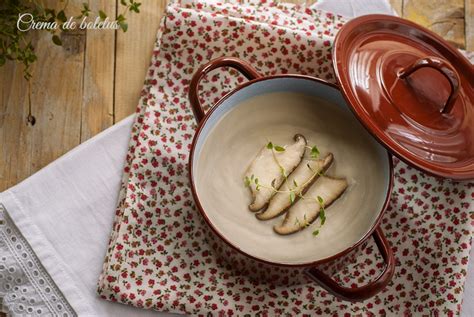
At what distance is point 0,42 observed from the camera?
1.06 meters

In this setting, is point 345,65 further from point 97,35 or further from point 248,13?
point 97,35

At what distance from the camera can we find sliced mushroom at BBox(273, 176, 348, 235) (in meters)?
0.96

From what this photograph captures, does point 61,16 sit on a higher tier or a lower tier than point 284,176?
higher

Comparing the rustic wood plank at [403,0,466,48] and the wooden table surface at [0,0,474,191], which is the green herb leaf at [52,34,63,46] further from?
the rustic wood plank at [403,0,466,48]

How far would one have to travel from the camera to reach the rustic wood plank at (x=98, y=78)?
3.63 ft

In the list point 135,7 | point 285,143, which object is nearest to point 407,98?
point 285,143

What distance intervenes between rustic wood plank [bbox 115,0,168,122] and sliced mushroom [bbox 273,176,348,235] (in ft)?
1.10

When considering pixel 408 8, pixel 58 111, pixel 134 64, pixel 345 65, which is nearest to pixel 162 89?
pixel 134 64

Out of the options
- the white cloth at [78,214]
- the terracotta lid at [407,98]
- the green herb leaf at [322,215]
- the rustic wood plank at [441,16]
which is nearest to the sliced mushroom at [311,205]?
the green herb leaf at [322,215]

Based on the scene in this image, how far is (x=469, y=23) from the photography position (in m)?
1.16

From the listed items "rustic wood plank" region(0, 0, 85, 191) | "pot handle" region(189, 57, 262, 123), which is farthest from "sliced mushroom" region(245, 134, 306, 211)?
"rustic wood plank" region(0, 0, 85, 191)

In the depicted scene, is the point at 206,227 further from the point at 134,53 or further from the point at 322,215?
the point at 134,53

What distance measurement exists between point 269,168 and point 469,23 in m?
0.48

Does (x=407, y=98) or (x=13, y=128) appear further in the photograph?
(x=13, y=128)
